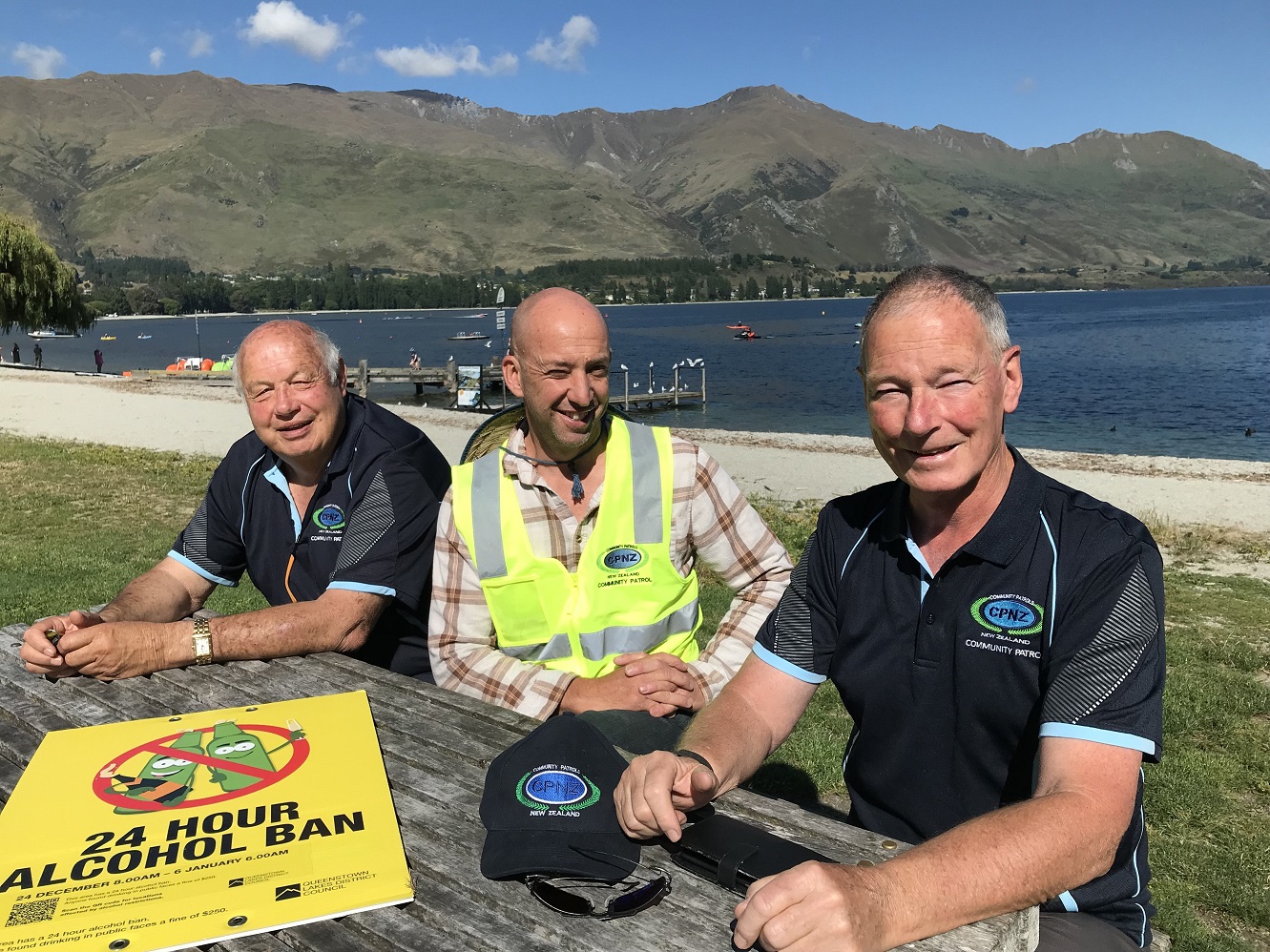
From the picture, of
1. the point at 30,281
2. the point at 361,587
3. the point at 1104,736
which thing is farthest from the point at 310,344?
the point at 30,281

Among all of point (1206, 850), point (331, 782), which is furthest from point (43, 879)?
point (1206, 850)

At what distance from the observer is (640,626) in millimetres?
3244

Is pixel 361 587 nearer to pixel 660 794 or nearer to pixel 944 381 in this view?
pixel 660 794

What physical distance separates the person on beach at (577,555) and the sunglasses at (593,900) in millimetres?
1270

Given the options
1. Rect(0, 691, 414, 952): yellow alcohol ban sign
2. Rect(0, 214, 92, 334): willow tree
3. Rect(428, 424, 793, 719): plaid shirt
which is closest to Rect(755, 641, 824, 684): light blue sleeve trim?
Rect(428, 424, 793, 719): plaid shirt

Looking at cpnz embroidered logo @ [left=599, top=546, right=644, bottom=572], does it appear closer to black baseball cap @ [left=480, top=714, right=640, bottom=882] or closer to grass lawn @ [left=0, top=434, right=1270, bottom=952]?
black baseball cap @ [left=480, top=714, right=640, bottom=882]

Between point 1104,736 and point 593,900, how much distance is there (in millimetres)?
1075

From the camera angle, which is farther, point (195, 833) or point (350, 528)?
point (350, 528)

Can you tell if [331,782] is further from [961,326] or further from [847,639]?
[961,326]

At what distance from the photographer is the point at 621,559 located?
325cm

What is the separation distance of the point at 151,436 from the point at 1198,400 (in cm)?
4686

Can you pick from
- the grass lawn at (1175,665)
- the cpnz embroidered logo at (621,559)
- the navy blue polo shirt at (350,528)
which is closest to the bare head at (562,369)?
the cpnz embroidered logo at (621,559)

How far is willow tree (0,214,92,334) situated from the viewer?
41.2 m

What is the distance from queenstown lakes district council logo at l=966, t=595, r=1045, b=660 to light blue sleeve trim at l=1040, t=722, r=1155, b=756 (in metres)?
0.18
